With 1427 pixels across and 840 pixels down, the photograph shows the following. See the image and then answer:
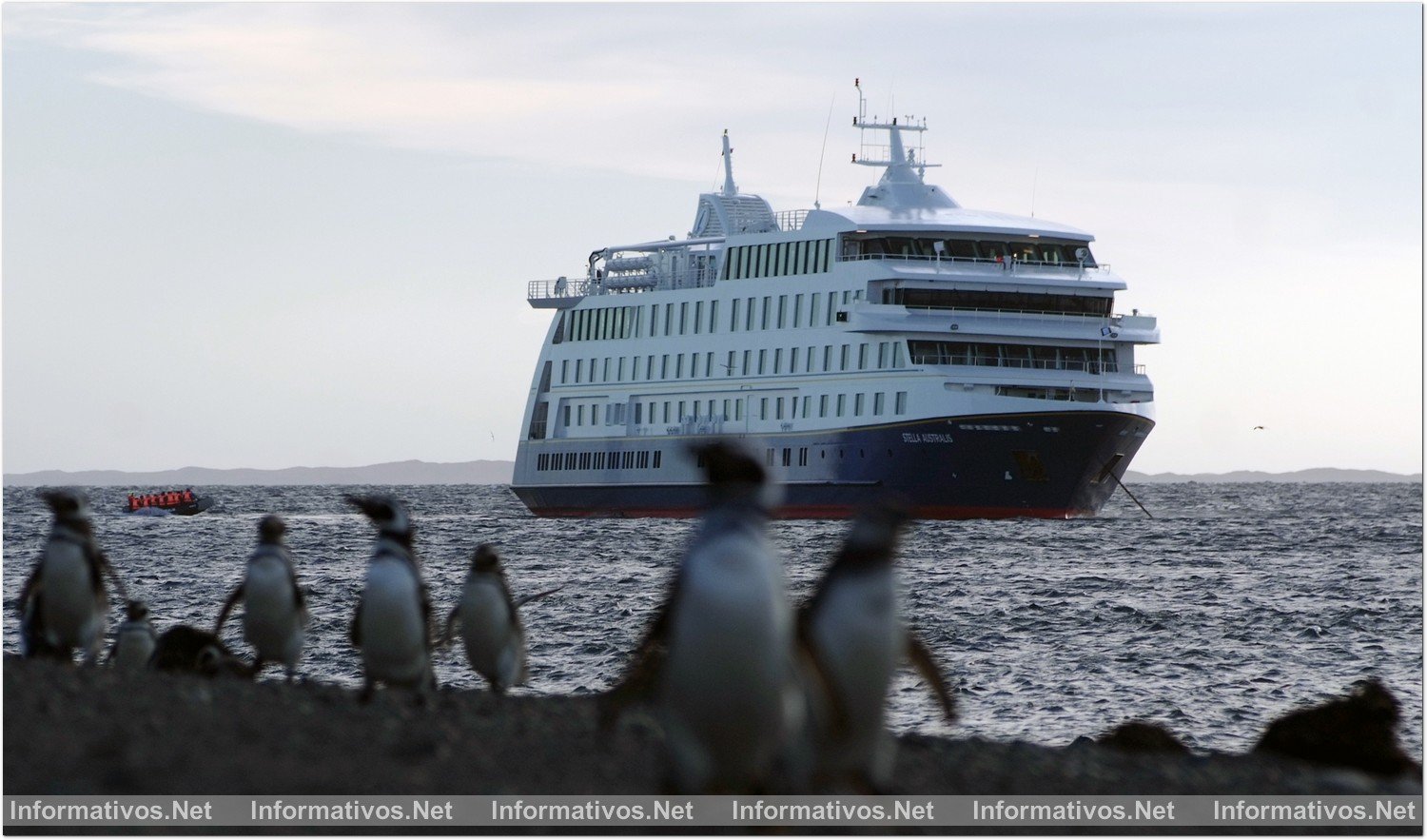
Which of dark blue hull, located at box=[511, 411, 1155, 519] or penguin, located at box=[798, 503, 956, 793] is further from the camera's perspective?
dark blue hull, located at box=[511, 411, 1155, 519]

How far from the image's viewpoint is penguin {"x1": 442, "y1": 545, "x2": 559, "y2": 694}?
1387cm

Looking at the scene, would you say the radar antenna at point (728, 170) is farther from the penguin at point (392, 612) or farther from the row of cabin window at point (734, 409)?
the penguin at point (392, 612)

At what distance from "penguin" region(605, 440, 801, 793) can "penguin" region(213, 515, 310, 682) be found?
632 centimetres

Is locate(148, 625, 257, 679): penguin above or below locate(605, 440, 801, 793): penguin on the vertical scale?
below

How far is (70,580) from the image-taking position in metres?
13.8

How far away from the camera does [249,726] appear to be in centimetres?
1072

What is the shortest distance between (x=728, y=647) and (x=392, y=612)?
487 centimetres

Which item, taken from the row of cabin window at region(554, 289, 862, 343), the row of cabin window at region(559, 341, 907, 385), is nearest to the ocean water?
the row of cabin window at region(559, 341, 907, 385)

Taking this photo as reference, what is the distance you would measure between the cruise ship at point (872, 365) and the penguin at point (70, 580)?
48364mm

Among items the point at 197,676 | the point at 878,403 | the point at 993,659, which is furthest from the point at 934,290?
the point at 197,676

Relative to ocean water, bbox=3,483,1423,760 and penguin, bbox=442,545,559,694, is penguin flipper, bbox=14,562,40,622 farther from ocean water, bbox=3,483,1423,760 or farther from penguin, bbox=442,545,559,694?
ocean water, bbox=3,483,1423,760

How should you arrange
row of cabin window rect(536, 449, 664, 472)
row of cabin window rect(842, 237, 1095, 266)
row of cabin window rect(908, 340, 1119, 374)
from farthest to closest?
row of cabin window rect(536, 449, 664, 472), row of cabin window rect(842, 237, 1095, 266), row of cabin window rect(908, 340, 1119, 374)

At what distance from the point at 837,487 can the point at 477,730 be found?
5480 centimetres

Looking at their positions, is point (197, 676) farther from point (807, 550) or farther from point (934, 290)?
point (934, 290)
